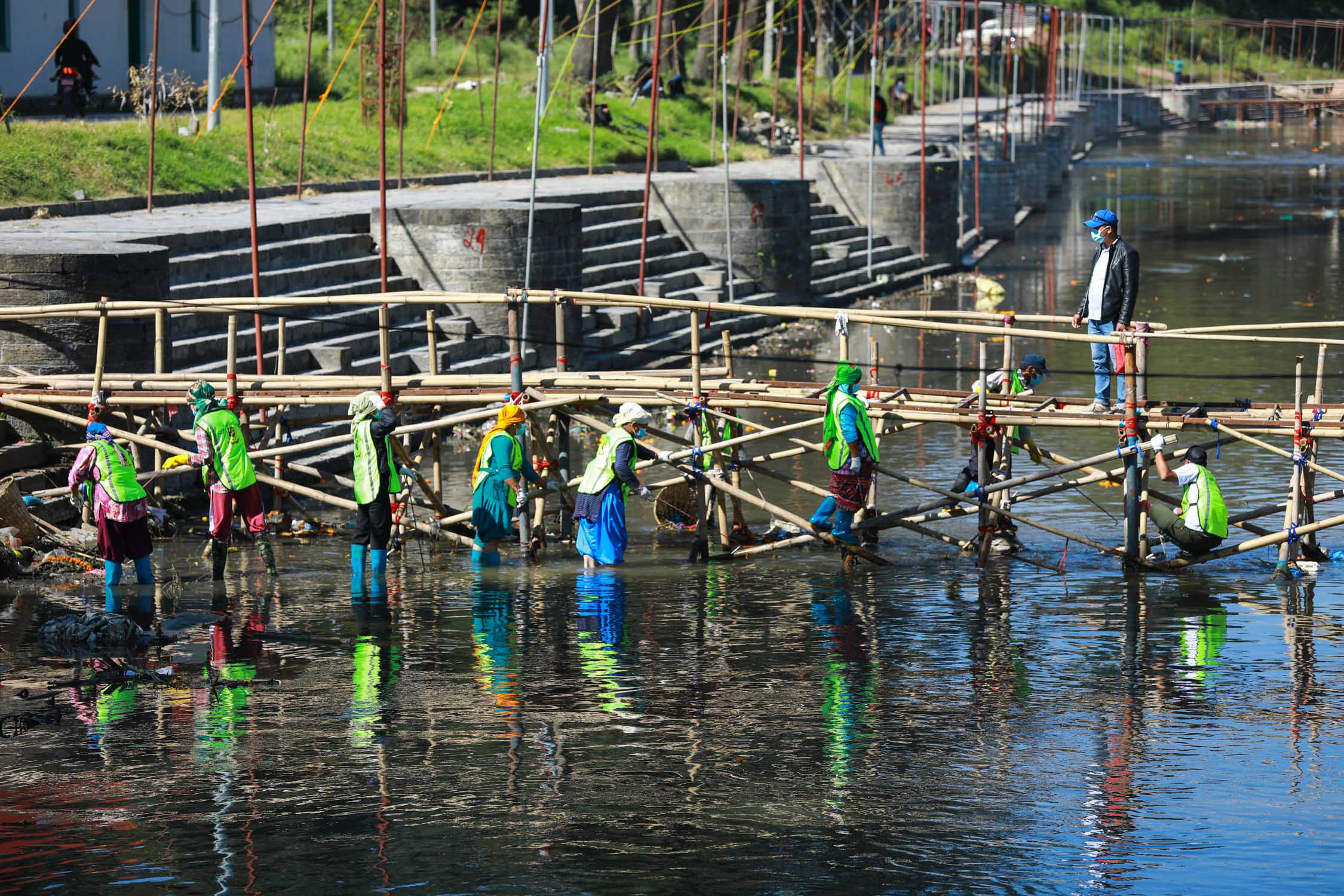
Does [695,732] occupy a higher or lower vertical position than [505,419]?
lower

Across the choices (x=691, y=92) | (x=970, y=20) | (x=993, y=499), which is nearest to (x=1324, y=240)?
(x=691, y=92)

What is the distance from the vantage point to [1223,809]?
333 inches

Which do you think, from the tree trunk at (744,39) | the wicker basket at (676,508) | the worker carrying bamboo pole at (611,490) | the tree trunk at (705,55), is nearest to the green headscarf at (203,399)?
the worker carrying bamboo pole at (611,490)

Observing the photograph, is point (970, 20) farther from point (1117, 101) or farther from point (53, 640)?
point (53, 640)

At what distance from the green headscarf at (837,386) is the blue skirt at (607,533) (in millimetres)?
1589

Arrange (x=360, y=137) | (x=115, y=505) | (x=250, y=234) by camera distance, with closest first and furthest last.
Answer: (x=115, y=505)
(x=250, y=234)
(x=360, y=137)

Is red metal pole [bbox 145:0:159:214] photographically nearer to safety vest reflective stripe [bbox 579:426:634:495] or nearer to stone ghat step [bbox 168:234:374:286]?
stone ghat step [bbox 168:234:374:286]

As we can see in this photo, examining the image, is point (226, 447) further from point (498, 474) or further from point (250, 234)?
point (250, 234)

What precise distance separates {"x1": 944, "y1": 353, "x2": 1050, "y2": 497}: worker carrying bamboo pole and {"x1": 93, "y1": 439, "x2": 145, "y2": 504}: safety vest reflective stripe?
5.83 meters

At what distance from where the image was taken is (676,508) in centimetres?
1583

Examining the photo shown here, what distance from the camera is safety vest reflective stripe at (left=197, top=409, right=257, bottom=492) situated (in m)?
13.6

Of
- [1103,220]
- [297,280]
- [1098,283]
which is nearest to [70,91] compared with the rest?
[297,280]

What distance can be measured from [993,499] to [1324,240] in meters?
27.2

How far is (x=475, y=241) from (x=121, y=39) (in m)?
15.5
